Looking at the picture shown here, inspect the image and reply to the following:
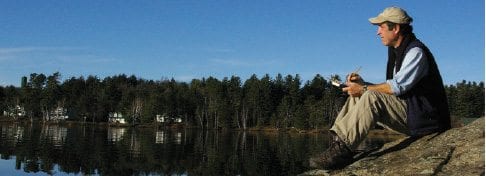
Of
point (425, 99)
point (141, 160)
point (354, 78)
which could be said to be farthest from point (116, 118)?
point (425, 99)

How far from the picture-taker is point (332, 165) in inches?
289

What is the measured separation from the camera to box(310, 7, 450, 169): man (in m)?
6.85

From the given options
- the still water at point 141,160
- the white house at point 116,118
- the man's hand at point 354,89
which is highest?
the white house at point 116,118

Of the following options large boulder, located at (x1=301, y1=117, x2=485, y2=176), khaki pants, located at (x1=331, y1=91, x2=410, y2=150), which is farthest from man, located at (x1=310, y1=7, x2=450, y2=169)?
large boulder, located at (x1=301, y1=117, x2=485, y2=176)

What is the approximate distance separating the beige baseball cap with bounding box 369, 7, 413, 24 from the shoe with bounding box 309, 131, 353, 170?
164 cm

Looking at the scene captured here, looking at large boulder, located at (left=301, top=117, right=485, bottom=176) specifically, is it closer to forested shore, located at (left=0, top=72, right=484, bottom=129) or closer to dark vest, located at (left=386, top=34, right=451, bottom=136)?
dark vest, located at (left=386, top=34, right=451, bottom=136)

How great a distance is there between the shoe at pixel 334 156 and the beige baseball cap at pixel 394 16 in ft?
5.39

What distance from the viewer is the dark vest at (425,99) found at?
6.94 meters

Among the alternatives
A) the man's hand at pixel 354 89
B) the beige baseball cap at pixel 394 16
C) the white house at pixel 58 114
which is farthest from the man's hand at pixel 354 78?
the white house at pixel 58 114

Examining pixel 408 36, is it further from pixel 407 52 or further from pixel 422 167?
pixel 422 167

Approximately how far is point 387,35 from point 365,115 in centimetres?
112

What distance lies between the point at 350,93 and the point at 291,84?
531ft

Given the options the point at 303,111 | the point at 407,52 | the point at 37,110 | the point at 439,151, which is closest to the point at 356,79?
the point at 407,52

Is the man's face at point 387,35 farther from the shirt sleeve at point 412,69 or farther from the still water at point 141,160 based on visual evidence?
the still water at point 141,160
